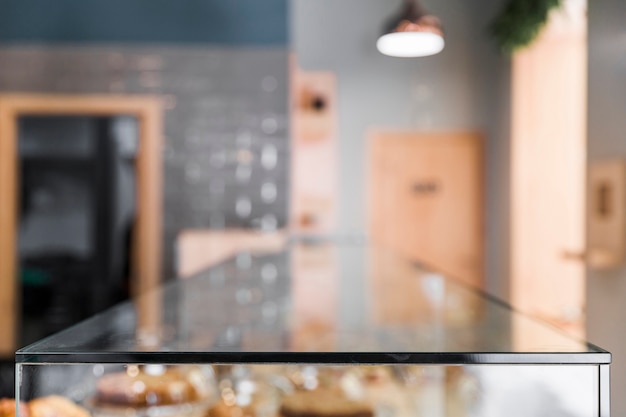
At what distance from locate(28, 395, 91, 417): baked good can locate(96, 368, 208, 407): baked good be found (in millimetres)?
43

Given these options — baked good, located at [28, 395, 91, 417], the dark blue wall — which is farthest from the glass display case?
the dark blue wall

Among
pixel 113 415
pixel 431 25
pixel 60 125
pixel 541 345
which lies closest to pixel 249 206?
pixel 60 125

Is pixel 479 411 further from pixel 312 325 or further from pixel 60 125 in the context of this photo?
pixel 60 125

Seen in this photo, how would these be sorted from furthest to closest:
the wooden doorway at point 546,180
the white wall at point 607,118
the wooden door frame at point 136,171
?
the wooden doorway at point 546,180 → the wooden door frame at point 136,171 → the white wall at point 607,118

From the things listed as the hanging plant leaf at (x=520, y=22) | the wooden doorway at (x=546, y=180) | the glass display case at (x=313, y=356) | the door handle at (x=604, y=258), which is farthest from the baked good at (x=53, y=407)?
the wooden doorway at (x=546, y=180)

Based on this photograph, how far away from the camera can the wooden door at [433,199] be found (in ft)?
20.6

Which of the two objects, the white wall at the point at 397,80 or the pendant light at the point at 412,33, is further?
the white wall at the point at 397,80

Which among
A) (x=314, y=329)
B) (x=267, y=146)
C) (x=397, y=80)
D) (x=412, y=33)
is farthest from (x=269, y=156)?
(x=314, y=329)

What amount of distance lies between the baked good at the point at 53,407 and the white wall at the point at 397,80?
5.13 m

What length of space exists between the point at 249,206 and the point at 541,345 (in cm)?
405

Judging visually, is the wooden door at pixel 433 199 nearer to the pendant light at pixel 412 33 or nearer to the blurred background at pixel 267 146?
the blurred background at pixel 267 146

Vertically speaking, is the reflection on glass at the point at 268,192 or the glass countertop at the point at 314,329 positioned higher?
the reflection on glass at the point at 268,192

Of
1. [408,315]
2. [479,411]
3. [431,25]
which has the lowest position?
[479,411]

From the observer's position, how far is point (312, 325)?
1158 millimetres
